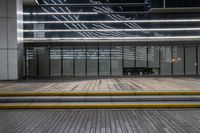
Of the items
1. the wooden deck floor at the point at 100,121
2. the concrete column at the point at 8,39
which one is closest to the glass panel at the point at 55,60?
the concrete column at the point at 8,39

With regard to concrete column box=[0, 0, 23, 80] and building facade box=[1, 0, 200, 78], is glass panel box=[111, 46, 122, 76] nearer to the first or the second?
building facade box=[1, 0, 200, 78]

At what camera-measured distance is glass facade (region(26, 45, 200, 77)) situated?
30.3 meters

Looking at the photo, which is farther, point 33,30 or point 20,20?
point 33,30

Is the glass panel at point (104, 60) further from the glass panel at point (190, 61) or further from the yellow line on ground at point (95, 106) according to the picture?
the yellow line on ground at point (95, 106)

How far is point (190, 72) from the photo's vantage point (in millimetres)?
30906

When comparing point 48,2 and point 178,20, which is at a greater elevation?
point 48,2

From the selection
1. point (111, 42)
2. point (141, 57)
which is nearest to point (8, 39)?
point (111, 42)

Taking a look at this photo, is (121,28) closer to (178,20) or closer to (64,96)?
(178,20)

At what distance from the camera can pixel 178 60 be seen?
30953 millimetres

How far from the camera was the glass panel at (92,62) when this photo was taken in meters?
30.5

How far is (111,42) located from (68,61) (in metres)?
4.91

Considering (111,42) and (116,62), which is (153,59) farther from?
(111,42)

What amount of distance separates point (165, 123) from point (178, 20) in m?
22.4

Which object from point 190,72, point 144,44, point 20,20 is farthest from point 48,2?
point 190,72
